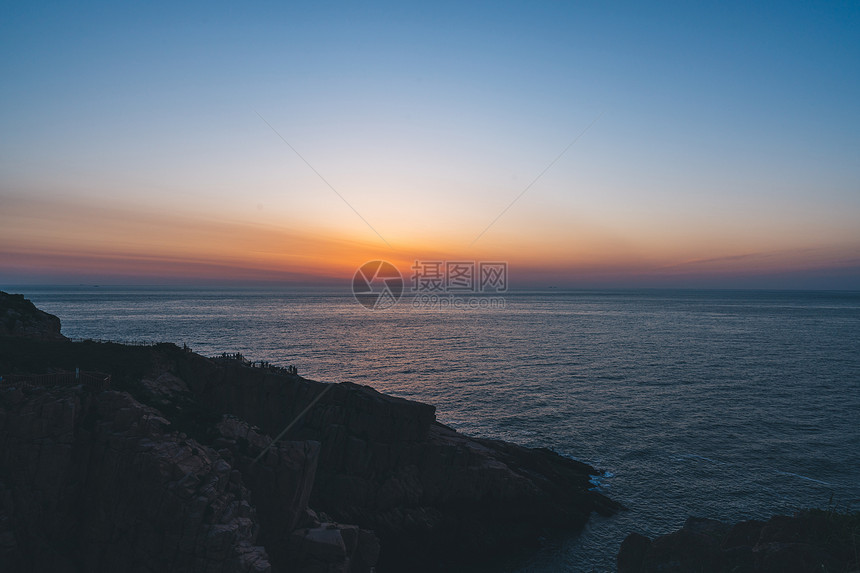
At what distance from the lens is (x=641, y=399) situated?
57.9 metres

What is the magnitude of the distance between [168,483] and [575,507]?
1099 inches

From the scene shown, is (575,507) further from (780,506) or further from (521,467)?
(780,506)

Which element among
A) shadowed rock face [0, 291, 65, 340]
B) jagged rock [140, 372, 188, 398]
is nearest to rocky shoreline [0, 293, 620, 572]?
jagged rock [140, 372, 188, 398]

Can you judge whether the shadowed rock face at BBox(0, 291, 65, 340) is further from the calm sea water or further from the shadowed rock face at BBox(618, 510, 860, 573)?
the shadowed rock face at BBox(618, 510, 860, 573)

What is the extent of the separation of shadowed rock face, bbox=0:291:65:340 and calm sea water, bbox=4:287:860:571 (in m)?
33.5

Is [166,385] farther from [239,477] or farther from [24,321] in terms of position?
[24,321]

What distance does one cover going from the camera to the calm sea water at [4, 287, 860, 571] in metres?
33.6

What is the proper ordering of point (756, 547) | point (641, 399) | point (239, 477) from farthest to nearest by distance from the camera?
point (641, 399) < point (239, 477) < point (756, 547)

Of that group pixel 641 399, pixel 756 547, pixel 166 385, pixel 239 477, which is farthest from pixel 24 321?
pixel 641 399

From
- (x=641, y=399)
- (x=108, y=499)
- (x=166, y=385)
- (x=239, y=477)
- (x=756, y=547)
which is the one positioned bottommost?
(x=641, y=399)

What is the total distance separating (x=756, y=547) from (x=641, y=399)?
4364cm

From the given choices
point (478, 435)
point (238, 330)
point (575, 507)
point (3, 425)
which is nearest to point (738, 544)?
point (575, 507)

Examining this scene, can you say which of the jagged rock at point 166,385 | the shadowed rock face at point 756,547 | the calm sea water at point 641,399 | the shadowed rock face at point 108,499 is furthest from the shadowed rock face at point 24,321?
the shadowed rock face at point 756,547

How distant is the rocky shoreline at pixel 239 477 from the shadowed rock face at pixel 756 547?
12626 millimetres
